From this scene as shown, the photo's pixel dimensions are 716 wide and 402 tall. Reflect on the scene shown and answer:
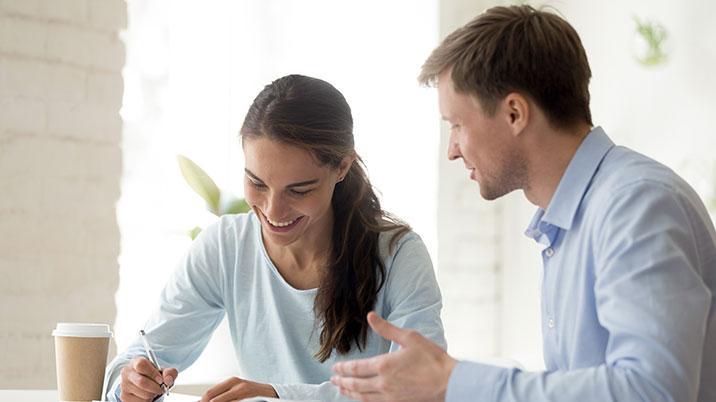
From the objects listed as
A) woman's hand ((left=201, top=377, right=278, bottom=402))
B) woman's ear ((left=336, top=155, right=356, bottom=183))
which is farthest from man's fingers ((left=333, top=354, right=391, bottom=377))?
woman's ear ((left=336, top=155, right=356, bottom=183))

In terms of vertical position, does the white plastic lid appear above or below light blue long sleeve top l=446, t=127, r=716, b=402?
below

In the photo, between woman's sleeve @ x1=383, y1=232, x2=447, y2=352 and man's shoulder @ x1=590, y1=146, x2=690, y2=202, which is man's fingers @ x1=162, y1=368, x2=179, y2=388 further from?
man's shoulder @ x1=590, y1=146, x2=690, y2=202

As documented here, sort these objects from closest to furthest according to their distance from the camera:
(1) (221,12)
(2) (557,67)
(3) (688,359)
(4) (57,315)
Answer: (3) (688,359)
(2) (557,67)
(4) (57,315)
(1) (221,12)

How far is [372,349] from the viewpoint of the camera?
2.04 metres

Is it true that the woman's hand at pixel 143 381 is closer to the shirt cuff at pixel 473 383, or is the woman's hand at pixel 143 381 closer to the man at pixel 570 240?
the man at pixel 570 240

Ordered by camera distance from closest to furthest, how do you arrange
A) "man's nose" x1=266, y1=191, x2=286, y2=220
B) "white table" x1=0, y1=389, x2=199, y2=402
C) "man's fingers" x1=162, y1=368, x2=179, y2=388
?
"man's fingers" x1=162, y1=368, x2=179, y2=388, "white table" x1=0, y1=389, x2=199, y2=402, "man's nose" x1=266, y1=191, x2=286, y2=220

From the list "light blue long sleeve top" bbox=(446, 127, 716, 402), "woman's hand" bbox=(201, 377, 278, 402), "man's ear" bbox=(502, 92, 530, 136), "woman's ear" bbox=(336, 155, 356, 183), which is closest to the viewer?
"light blue long sleeve top" bbox=(446, 127, 716, 402)

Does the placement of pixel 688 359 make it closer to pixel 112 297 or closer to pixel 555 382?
pixel 555 382

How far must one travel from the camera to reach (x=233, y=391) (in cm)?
157

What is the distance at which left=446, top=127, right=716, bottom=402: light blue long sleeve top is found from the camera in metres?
1.17

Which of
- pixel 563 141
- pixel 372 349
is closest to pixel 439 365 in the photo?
pixel 563 141

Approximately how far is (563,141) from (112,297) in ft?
6.12

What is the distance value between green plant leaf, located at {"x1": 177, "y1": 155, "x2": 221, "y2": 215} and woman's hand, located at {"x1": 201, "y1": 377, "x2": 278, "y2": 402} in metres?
1.35

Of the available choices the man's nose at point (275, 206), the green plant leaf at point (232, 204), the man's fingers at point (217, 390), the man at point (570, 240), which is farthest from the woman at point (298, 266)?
the green plant leaf at point (232, 204)
